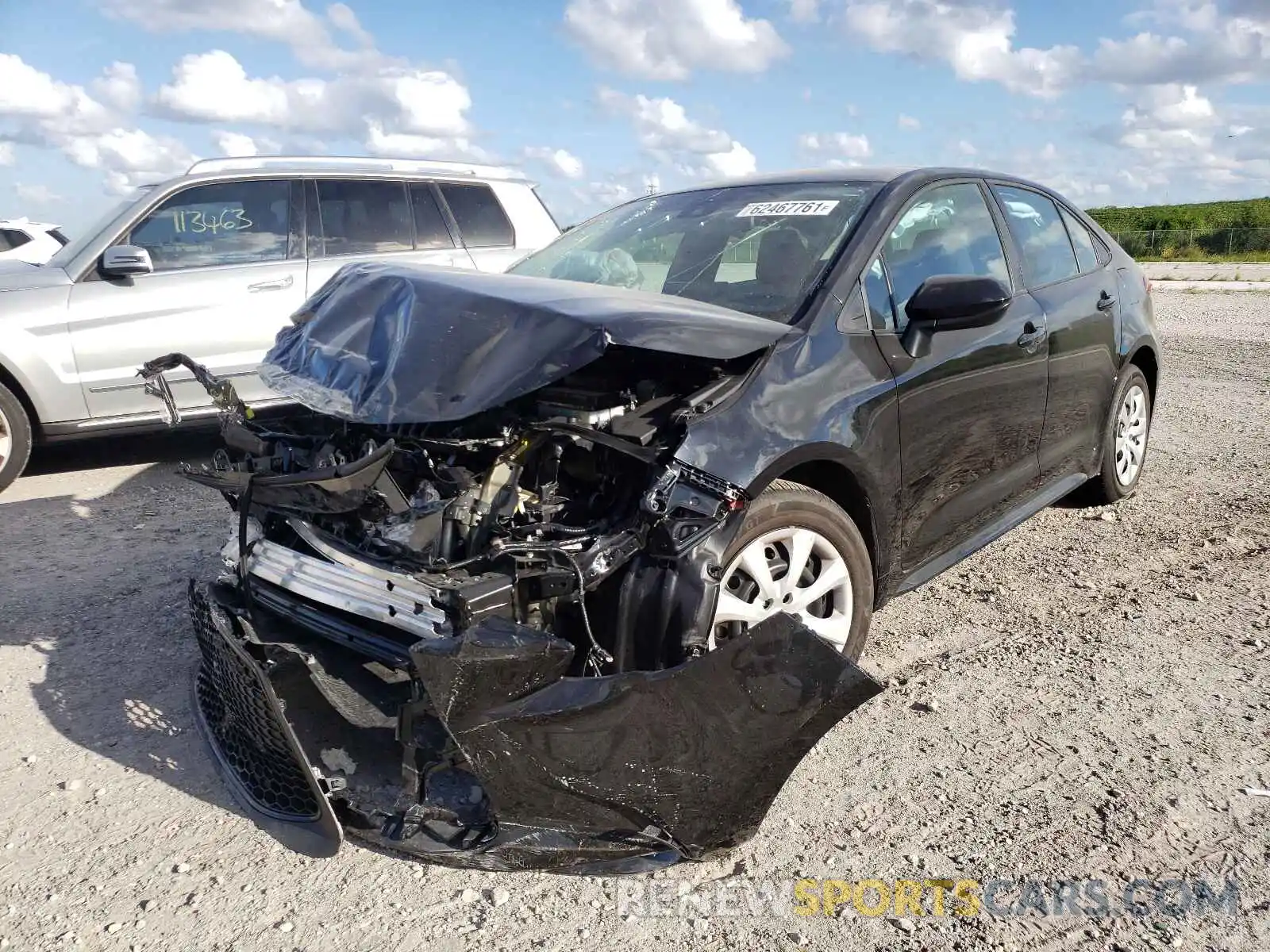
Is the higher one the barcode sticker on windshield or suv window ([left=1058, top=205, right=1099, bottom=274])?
the barcode sticker on windshield

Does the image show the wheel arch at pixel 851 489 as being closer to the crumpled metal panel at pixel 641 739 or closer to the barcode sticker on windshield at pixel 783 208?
the crumpled metal panel at pixel 641 739

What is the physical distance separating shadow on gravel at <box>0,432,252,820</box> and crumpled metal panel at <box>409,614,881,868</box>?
3.24 feet

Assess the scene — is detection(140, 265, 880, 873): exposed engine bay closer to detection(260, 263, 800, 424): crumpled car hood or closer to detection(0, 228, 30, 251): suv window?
detection(260, 263, 800, 424): crumpled car hood

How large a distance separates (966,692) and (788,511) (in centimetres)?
105

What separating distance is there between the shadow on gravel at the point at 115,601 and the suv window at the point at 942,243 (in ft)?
9.04

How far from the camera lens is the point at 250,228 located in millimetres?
6645

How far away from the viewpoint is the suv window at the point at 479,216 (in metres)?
7.31

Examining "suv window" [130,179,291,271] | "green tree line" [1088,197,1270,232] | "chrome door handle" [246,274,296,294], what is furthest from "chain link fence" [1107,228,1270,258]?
"chrome door handle" [246,274,296,294]

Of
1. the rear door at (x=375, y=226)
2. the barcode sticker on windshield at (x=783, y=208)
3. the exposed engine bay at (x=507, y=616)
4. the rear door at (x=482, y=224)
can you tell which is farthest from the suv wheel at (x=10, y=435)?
the barcode sticker on windshield at (x=783, y=208)

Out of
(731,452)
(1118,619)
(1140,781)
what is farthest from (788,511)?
(1118,619)

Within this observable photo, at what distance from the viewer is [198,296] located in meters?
6.31

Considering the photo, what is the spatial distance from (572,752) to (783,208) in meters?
2.33

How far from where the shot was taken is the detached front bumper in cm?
228

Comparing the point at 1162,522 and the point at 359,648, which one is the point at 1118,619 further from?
the point at 359,648
